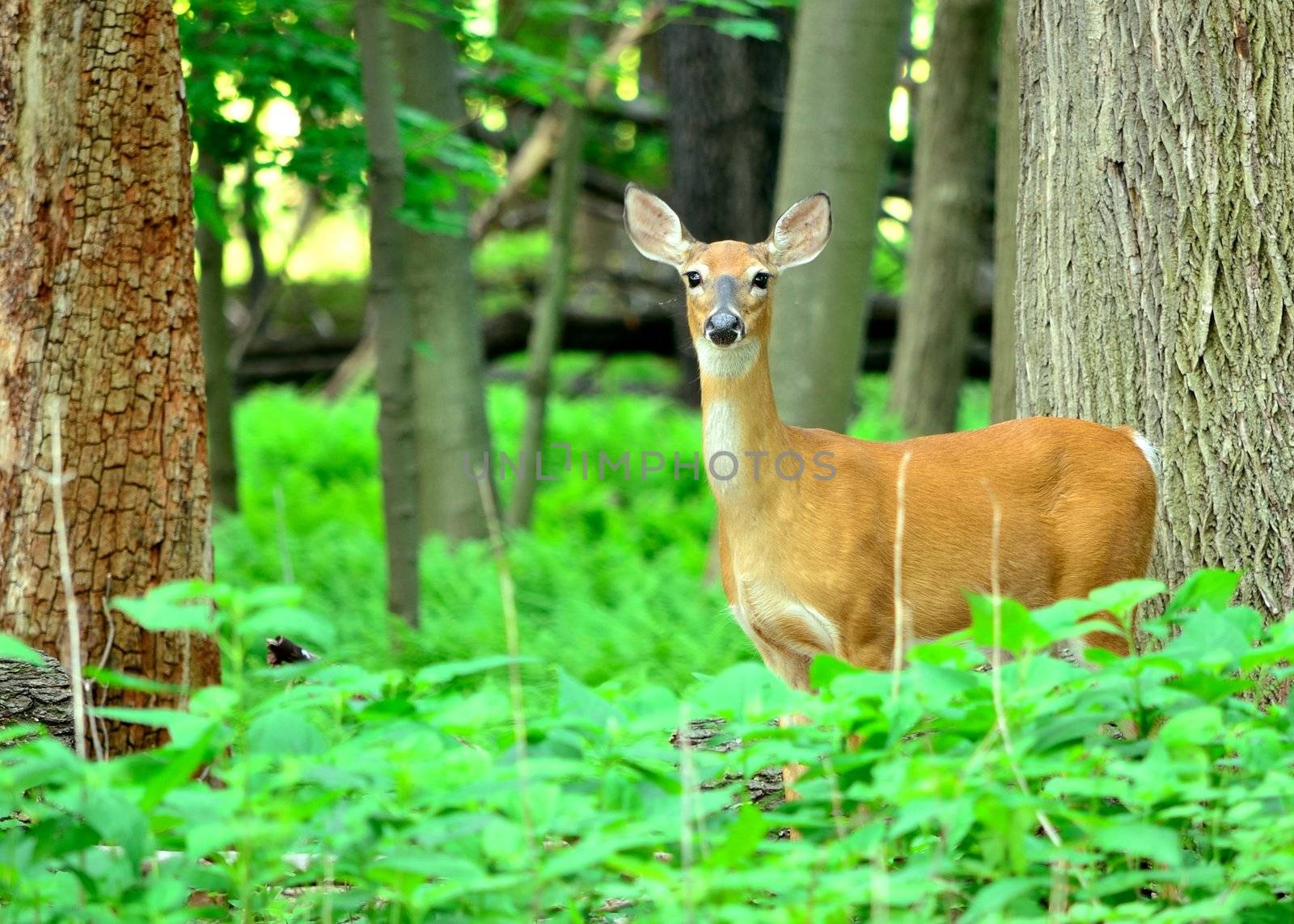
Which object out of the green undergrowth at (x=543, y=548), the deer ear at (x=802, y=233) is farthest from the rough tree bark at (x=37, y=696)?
the deer ear at (x=802, y=233)

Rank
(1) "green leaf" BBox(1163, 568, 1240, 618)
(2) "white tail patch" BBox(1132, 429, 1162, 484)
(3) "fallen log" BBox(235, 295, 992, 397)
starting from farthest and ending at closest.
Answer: (3) "fallen log" BBox(235, 295, 992, 397)
(2) "white tail patch" BBox(1132, 429, 1162, 484)
(1) "green leaf" BBox(1163, 568, 1240, 618)

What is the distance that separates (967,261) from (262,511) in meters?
6.33

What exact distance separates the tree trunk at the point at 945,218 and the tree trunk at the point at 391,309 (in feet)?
17.1

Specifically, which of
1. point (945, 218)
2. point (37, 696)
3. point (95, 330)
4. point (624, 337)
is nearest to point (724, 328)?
point (95, 330)

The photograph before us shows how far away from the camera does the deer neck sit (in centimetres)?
532

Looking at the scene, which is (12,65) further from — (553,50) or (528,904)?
(553,50)

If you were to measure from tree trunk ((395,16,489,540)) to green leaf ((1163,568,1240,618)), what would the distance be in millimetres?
7664

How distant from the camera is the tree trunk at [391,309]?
7.42 metres

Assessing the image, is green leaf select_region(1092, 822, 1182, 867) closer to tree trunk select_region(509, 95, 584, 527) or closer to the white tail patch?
the white tail patch

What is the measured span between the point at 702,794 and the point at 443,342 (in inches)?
312

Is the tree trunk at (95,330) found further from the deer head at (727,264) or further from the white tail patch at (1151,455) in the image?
the white tail patch at (1151,455)

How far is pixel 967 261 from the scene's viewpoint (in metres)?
12.2

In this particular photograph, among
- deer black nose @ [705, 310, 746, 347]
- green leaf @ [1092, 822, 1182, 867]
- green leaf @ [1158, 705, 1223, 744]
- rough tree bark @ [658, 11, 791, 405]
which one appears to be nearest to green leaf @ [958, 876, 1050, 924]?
green leaf @ [1092, 822, 1182, 867]

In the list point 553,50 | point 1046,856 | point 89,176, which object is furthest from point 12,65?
point 553,50
